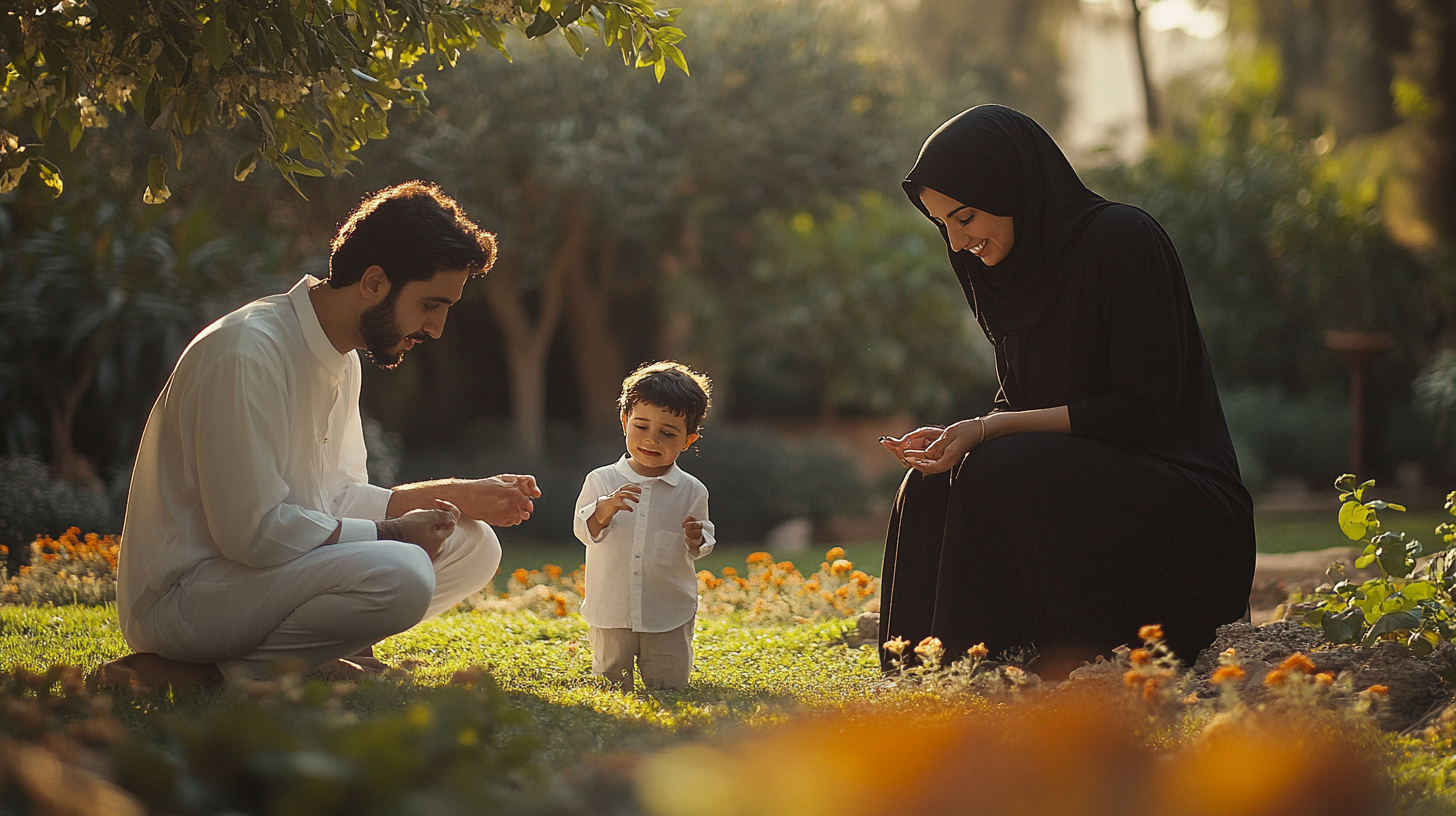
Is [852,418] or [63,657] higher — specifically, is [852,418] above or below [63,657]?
below

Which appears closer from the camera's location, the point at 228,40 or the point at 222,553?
the point at 228,40

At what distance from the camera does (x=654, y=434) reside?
3.69 meters

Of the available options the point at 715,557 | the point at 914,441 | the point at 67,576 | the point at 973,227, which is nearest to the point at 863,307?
the point at 715,557

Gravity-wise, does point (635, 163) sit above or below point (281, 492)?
above

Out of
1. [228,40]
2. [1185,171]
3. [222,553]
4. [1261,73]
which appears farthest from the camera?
[1261,73]

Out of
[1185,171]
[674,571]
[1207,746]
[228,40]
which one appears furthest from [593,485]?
[1185,171]

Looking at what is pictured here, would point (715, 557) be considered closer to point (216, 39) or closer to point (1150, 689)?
point (216, 39)

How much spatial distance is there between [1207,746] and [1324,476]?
43.9 feet

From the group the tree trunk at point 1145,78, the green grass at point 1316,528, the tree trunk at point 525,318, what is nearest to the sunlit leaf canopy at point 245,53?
the green grass at point 1316,528

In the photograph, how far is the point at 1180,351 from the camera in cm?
353

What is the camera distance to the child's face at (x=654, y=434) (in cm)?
368

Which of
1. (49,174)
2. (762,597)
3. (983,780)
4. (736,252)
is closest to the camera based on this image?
(983,780)

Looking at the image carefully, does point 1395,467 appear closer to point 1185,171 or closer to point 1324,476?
point 1324,476

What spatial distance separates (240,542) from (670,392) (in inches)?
51.0
